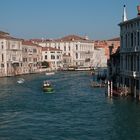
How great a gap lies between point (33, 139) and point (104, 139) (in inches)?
83.5

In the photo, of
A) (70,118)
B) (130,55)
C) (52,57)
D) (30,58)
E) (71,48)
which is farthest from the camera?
(71,48)

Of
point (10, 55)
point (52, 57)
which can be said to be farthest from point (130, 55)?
point (52, 57)

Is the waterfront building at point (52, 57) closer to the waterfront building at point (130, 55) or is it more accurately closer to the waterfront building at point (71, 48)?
the waterfront building at point (71, 48)

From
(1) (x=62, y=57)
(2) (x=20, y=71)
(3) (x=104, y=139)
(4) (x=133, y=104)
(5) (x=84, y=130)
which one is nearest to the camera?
(3) (x=104, y=139)

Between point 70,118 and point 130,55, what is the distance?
644 cm

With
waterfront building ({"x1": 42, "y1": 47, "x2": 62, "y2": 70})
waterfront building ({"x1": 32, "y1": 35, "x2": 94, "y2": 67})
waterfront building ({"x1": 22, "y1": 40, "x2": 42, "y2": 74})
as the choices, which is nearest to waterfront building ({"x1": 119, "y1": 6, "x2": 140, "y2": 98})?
waterfront building ({"x1": 22, "y1": 40, "x2": 42, "y2": 74})

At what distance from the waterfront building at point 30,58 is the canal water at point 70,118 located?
32.6m

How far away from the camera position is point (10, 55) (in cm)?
5094

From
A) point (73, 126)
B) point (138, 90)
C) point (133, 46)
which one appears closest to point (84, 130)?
point (73, 126)

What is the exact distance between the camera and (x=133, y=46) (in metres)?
21.4

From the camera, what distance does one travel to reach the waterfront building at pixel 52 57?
65312 millimetres

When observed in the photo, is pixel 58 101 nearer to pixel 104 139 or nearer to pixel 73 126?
pixel 73 126

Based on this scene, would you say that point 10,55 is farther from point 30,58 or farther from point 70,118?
point 70,118

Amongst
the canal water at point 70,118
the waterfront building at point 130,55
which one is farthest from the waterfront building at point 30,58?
the canal water at point 70,118
